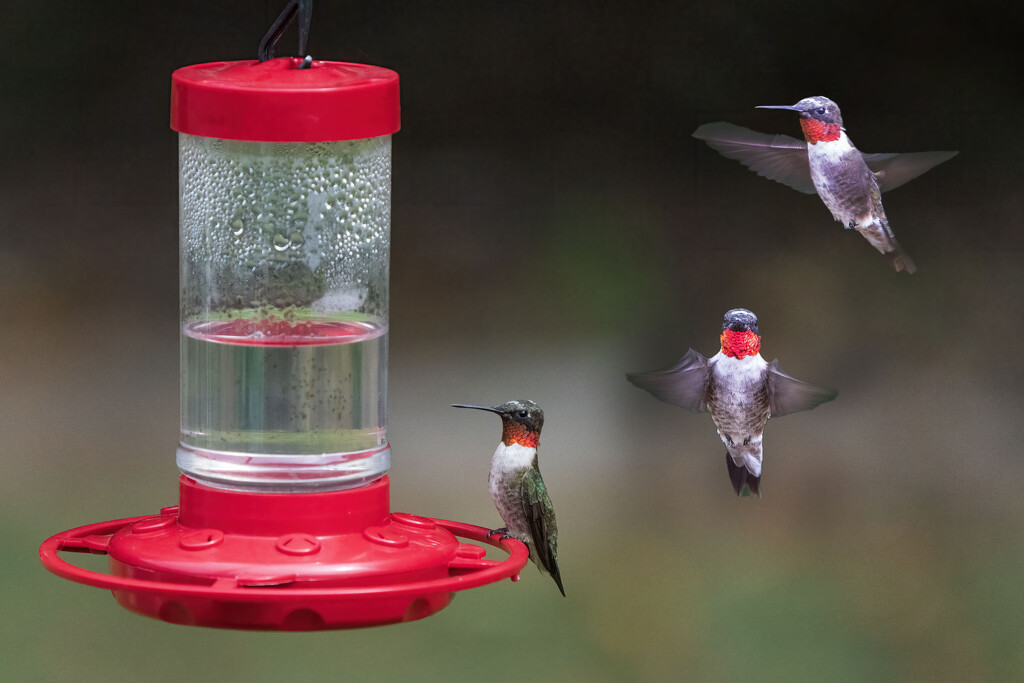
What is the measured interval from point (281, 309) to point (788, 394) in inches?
38.2

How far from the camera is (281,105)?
6.57 feet

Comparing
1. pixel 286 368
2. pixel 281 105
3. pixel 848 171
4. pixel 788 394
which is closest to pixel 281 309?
pixel 286 368

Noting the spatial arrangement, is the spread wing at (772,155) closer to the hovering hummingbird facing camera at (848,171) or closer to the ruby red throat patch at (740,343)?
the hovering hummingbird facing camera at (848,171)

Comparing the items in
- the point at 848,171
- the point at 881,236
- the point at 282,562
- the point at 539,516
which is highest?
the point at 848,171

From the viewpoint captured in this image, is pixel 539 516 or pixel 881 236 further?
pixel 539 516

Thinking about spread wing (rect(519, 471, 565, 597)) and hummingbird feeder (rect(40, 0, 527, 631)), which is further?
spread wing (rect(519, 471, 565, 597))

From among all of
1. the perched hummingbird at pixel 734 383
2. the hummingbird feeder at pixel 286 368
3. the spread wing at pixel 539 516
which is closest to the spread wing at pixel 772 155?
the perched hummingbird at pixel 734 383

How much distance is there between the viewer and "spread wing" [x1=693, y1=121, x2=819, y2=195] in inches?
121

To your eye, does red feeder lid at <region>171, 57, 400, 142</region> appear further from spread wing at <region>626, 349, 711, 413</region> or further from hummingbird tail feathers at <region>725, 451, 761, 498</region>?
hummingbird tail feathers at <region>725, 451, 761, 498</region>

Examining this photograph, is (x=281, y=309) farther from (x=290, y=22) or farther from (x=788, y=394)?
(x=788, y=394)

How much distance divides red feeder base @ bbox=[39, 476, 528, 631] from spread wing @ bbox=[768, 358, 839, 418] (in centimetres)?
68

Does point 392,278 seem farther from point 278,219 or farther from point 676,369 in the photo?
point 278,219

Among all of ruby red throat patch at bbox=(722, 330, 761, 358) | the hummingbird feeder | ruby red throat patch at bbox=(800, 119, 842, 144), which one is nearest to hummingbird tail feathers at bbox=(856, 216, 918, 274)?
ruby red throat patch at bbox=(800, 119, 842, 144)

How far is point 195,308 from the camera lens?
2.30m
